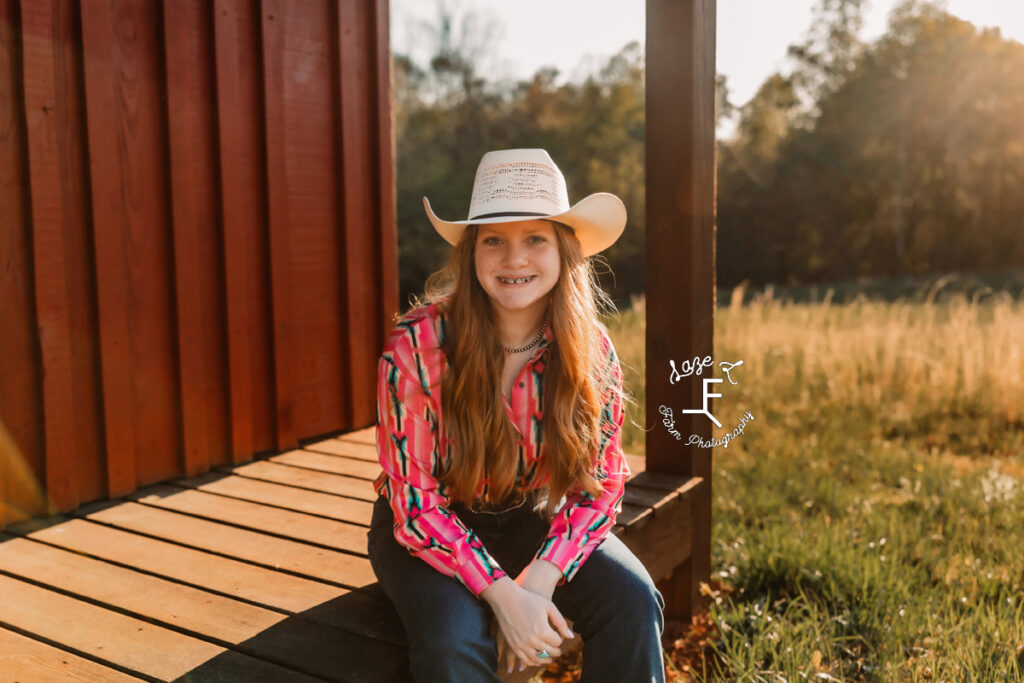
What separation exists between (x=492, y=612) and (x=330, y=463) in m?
1.65

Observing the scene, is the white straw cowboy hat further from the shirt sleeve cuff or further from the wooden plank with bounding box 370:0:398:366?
the wooden plank with bounding box 370:0:398:366

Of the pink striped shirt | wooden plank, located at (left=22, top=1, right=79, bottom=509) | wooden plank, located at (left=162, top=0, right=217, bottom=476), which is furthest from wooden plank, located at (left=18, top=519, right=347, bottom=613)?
wooden plank, located at (left=162, top=0, right=217, bottom=476)

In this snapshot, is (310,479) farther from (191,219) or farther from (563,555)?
(563,555)

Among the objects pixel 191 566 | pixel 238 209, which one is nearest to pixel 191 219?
pixel 238 209

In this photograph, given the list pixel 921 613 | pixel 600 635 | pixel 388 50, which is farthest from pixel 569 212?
pixel 388 50

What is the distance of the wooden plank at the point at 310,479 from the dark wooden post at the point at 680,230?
1033 millimetres

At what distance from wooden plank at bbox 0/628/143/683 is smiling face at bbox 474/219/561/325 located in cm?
108

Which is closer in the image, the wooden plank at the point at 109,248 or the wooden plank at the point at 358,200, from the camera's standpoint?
the wooden plank at the point at 109,248

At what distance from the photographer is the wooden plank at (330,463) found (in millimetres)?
3166

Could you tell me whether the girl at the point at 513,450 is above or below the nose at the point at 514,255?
below

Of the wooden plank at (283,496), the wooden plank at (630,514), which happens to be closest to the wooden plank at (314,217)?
the wooden plank at (283,496)

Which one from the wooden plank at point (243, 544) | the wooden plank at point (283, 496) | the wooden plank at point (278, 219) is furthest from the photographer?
the wooden plank at point (278, 219)

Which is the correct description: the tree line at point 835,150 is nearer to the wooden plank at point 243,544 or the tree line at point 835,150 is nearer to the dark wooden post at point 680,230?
the dark wooden post at point 680,230

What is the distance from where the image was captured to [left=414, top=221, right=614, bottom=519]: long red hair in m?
1.88
